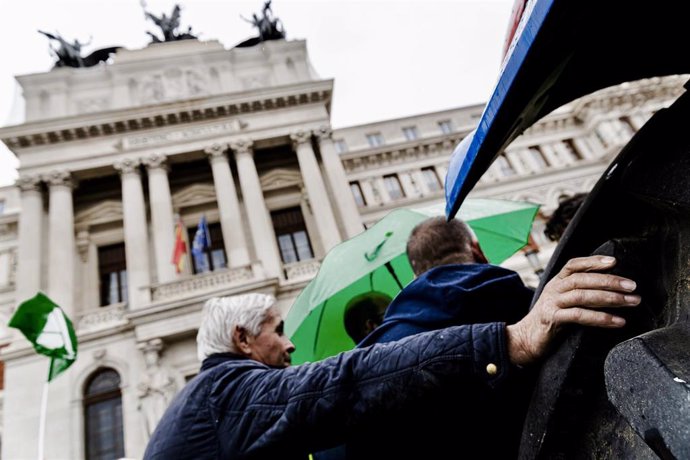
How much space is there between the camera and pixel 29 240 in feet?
47.1

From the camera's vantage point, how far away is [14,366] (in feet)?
40.7

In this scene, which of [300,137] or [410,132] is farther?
[410,132]

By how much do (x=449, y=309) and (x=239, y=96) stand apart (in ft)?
57.8

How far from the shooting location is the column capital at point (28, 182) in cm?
1509

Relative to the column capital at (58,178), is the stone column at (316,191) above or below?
below

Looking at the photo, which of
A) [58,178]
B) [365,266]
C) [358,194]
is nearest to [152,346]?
[58,178]

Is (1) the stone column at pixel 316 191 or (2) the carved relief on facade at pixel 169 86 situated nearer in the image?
(1) the stone column at pixel 316 191

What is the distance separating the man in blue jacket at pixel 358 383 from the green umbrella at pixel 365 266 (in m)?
2.37

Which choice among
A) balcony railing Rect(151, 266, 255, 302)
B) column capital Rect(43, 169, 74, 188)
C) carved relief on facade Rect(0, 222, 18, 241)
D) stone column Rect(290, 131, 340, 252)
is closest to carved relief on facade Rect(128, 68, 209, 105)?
column capital Rect(43, 169, 74, 188)

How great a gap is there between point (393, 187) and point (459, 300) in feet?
70.0

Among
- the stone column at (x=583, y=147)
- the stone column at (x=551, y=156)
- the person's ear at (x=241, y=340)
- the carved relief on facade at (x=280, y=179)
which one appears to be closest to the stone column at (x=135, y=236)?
the carved relief on facade at (x=280, y=179)

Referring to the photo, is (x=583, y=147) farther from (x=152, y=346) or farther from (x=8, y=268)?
(x=8, y=268)

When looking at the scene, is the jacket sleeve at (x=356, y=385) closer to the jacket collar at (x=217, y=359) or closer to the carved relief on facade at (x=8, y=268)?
the jacket collar at (x=217, y=359)

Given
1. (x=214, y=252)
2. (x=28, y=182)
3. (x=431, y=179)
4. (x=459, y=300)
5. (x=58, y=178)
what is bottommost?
(x=459, y=300)
